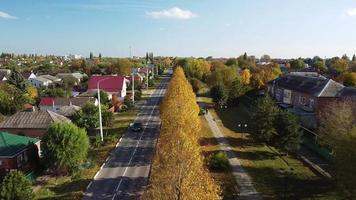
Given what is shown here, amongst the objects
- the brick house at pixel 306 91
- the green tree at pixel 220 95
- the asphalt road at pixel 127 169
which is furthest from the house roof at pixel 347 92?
the asphalt road at pixel 127 169

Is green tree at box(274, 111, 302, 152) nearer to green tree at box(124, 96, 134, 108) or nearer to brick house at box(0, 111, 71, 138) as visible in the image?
brick house at box(0, 111, 71, 138)

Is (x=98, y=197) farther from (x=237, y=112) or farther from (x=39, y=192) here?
(x=237, y=112)

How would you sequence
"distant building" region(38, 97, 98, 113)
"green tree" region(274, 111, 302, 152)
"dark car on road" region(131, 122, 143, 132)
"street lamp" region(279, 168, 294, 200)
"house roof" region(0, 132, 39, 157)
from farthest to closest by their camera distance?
"distant building" region(38, 97, 98, 113) → "dark car on road" region(131, 122, 143, 132) → "green tree" region(274, 111, 302, 152) → "house roof" region(0, 132, 39, 157) → "street lamp" region(279, 168, 294, 200)

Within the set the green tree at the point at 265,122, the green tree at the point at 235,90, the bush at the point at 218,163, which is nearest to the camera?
the bush at the point at 218,163

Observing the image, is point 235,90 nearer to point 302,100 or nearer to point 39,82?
point 302,100

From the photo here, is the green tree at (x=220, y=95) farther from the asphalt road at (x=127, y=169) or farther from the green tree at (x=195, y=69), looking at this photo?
the green tree at (x=195, y=69)

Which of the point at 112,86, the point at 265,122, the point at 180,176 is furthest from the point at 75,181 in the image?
the point at 112,86

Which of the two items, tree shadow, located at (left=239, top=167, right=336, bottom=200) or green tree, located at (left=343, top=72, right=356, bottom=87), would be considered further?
green tree, located at (left=343, top=72, right=356, bottom=87)

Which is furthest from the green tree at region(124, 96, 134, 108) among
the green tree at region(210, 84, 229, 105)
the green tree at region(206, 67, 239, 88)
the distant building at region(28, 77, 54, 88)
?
the distant building at region(28, 77, 54, 88)
